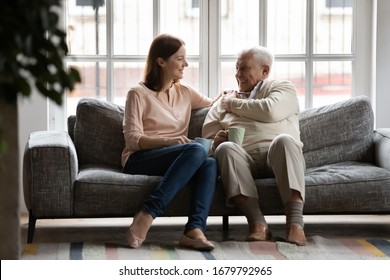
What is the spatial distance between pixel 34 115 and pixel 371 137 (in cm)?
196

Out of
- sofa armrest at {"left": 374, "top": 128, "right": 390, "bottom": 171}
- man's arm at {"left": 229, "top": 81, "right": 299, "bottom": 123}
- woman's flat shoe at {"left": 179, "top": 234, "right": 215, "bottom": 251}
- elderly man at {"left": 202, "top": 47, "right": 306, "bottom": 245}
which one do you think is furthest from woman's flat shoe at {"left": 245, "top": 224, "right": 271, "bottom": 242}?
sofa armrest at {"left": 374, "top": 128, "right": 390, "bottom": 171}

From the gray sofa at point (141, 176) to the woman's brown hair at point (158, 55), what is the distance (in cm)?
33

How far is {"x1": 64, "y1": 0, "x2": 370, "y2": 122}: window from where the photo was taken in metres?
5.04

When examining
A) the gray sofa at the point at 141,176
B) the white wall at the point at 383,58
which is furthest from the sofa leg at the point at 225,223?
the white wall at the point at 383,58

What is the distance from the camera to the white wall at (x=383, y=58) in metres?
4.98

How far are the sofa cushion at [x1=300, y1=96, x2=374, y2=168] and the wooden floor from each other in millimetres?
388

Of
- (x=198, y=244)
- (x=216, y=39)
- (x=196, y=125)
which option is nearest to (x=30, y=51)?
(x=198, y=244)

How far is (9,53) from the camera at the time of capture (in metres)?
1.43

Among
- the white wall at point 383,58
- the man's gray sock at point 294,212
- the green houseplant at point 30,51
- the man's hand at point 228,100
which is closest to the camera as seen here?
the green houseplant at point 30,51

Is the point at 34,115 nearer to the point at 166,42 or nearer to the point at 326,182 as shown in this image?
the point at 166,42

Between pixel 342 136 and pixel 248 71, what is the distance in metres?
0.68

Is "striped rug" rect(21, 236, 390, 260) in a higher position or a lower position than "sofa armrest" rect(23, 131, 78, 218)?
Answer: lower

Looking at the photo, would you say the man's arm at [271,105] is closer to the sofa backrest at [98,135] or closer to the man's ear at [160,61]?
the man's ear at [160,61]

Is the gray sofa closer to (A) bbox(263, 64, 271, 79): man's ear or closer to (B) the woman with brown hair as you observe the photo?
(B) the woman with brown hair
